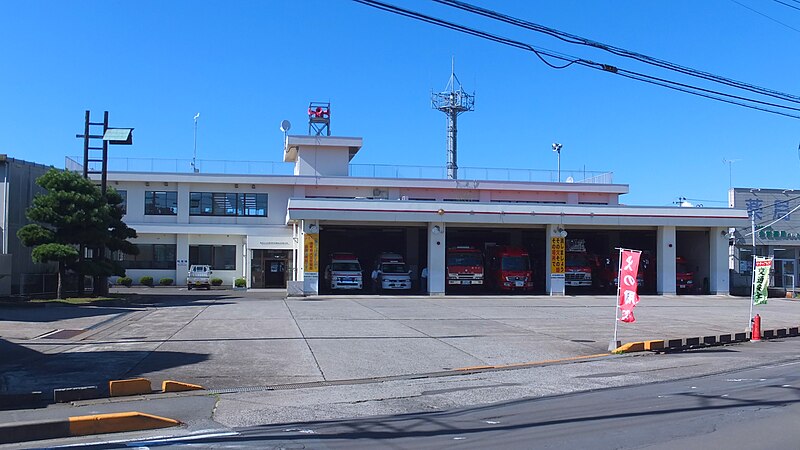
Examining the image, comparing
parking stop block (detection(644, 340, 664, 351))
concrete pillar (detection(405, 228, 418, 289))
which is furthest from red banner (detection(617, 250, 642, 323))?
concrete pillar (detection(405, 228, 418, 289))

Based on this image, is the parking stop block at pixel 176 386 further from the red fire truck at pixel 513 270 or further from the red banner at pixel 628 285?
the red fire truck at pixel 513 270

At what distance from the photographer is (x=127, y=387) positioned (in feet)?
36.8

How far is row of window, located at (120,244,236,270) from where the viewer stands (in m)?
50.2

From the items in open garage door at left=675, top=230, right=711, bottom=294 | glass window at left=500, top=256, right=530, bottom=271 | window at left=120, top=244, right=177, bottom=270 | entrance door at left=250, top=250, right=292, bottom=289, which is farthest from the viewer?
window at left=120, top=244, right=177, bottom=270

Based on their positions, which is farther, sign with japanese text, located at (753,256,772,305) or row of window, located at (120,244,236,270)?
row of window, located at (120,244,236,270)

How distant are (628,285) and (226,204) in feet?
123

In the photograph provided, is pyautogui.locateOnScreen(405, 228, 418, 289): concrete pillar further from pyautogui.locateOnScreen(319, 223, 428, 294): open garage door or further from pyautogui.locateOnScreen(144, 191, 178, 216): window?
pyautogui.locateOnScreen(144, 191, 178, 216): window

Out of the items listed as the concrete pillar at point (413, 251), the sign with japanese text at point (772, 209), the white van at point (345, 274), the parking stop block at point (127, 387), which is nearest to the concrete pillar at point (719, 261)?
the sign with japanese text at point (772, 209)

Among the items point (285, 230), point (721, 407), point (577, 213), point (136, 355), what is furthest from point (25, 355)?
point (285, 230)

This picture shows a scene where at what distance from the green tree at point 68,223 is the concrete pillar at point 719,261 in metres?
34.2

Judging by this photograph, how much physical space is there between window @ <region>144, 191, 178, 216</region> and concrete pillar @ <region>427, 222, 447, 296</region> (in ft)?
69.7

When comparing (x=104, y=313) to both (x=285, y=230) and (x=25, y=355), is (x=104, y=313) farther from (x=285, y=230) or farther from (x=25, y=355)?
(x=285, y=230)

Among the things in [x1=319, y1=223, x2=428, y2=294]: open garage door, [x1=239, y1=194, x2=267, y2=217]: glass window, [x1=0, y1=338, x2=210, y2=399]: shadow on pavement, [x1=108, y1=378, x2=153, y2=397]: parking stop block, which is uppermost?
[x1=239, y1=194, x2=267, y2=217]: glass window

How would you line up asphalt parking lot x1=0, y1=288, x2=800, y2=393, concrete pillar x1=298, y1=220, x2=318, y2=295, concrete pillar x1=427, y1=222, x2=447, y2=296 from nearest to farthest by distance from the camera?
asphalt parking lot x1=0, y1=288, x2=800, y2=393
concrete pillar x1=298, y1=220, x2=318, y2=295
concrete pillar x1=427, y1=222, x2=447, y2=296
